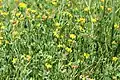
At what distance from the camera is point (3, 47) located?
122 inches

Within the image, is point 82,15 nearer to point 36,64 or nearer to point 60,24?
point 60,24

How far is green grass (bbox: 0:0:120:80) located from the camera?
2.92 meters

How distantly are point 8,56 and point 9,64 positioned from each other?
0.30 ft

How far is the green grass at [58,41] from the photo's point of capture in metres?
2.92

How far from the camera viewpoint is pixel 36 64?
9.75 feet

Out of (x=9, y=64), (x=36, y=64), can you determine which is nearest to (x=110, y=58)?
(x=36, y=64)

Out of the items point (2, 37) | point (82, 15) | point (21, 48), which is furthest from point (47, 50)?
point (82, 15)

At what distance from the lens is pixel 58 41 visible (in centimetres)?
332

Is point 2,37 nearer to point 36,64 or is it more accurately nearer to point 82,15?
point 36,64

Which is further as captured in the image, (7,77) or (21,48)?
(21,48)

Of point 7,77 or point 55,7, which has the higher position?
point 55,7

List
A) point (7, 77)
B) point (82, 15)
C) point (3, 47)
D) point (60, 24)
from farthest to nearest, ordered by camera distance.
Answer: point (82, 15), point (60, 24), point (3, 47), point (7, 77)

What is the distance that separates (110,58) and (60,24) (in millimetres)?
A: 699

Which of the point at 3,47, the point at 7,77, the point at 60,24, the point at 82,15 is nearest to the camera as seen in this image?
the point at 7,77
